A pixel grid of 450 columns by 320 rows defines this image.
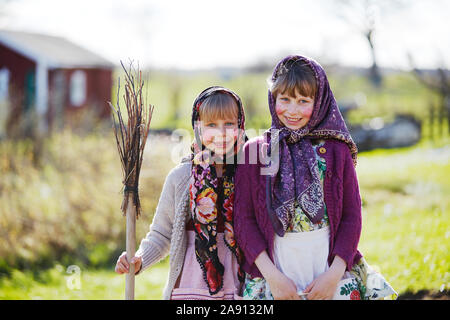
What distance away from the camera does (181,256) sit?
2525 mm

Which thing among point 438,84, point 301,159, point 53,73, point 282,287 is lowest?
point 282,287

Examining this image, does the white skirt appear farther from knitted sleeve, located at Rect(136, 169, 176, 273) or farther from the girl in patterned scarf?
knitted sleeve, located at Rect(136, 169, 176, 273)

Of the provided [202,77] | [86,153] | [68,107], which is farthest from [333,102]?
[202,77]

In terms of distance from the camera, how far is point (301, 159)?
7.64 ft

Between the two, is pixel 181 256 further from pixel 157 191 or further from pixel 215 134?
pixel 157 191

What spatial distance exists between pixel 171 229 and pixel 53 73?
1879 cm

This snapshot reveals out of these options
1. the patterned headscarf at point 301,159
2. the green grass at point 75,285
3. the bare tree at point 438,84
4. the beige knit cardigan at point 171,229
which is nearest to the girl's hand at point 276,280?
the patterned headscarf at point 301,159

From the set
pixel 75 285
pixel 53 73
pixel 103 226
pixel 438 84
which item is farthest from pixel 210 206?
pixel 53 73

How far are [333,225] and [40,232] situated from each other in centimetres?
488

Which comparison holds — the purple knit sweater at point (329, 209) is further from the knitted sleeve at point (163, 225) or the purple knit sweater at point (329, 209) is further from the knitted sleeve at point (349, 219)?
the knitted sleeve at point (163, 225)

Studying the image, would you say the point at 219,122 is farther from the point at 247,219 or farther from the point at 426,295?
the point at 426,295

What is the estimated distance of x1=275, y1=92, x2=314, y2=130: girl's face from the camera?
2328 mm

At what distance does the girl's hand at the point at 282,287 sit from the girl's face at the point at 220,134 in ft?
2.29

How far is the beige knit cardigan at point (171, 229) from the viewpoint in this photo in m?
2.50
